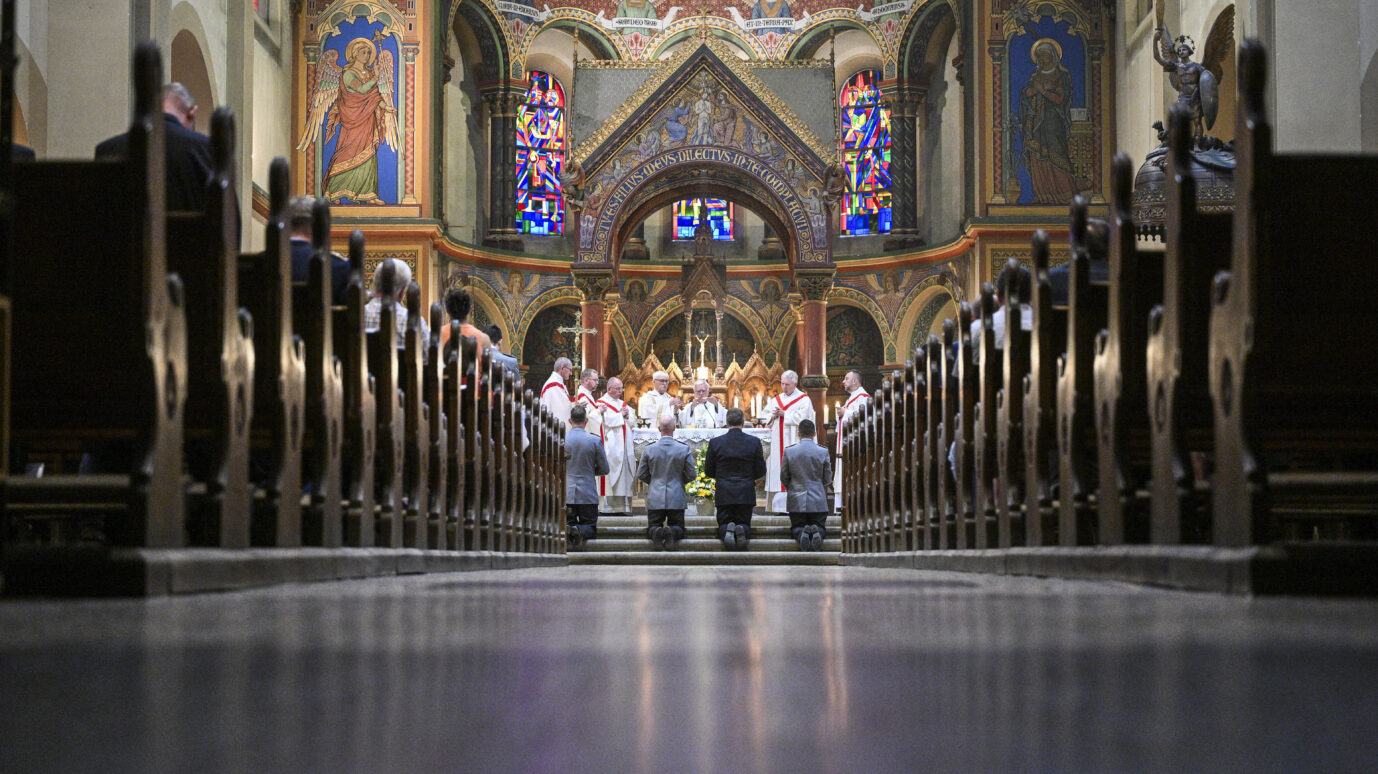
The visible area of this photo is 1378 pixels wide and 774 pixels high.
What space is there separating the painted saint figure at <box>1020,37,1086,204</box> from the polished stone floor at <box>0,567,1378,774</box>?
18.7 metres

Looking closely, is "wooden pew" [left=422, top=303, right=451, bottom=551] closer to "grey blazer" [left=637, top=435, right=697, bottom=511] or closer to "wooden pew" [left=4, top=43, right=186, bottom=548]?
"wooden pew" [left=4, top=43, right=186, bottom=548]

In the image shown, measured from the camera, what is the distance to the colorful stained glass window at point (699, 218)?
24719 millimetres

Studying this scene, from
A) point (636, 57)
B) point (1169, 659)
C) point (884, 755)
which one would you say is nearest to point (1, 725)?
point (884, 755)

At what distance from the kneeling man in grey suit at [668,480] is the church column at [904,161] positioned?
10850 mm

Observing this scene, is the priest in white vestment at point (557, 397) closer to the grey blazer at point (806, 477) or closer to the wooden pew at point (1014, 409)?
the grey blazer at point (806, 477)

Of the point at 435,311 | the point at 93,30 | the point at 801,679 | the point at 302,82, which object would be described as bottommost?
the point at 801,679

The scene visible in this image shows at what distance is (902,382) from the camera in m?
9.65

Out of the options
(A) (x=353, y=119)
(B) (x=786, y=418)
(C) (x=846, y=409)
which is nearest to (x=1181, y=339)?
(C) (x=846, y=409)

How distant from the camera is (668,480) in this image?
43.3ft

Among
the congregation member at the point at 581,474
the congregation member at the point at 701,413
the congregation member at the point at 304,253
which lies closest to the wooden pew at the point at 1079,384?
the congregation member at the point at 304,253

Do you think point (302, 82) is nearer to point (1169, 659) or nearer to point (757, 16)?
point (757, 16)

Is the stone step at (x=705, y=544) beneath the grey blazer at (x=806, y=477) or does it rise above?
beneath

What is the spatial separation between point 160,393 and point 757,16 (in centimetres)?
2215

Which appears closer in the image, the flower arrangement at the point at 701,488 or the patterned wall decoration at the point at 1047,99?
the flower arrangement at the point at 701,488
